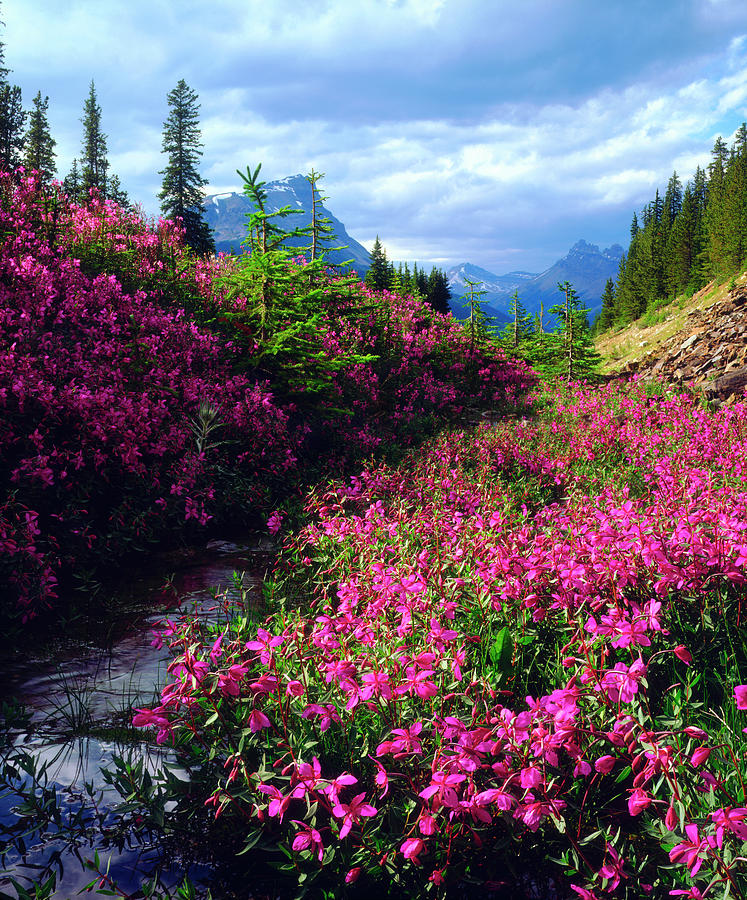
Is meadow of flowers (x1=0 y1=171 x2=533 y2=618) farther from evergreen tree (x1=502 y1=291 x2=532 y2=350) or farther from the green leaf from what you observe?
evergreen tree (x1=502 y1=291 x2=532 y2=350)

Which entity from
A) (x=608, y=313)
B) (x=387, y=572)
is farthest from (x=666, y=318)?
(x=387, y=572)

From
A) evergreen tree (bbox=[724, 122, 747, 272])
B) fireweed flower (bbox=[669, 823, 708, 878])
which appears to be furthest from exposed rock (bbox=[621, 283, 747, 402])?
evergreen tree (bbox=[724, 122, 747, 272])

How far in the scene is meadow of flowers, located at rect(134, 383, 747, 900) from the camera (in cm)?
194

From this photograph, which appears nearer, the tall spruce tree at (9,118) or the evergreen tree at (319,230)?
the evergreen tree at (319,230)

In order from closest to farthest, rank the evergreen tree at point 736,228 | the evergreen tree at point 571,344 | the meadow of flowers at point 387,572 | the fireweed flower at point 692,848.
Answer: the fireweed flower at point 692,848, the meadow of flowers at point 387,572, the evergreen tree at point 571,344, the evergreen tree at point 736,228

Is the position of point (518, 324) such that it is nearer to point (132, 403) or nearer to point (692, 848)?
point (132, 403)

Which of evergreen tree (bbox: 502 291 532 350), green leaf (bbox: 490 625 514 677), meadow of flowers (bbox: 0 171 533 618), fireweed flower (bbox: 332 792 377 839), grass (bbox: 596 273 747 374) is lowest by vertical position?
fireweed flower (bbox: 332 792 377 839)

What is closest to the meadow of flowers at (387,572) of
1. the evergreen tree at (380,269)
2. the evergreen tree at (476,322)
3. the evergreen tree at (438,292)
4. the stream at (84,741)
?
the stream at (84,741)

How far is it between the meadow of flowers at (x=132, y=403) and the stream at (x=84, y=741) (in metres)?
0.66

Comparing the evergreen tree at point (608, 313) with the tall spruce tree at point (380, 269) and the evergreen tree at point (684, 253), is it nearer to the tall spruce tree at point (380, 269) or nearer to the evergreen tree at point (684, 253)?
the evergreen tree at point (684, 253)

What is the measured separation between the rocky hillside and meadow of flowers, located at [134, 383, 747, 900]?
22.9 ft

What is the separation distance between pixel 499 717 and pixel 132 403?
204 inches

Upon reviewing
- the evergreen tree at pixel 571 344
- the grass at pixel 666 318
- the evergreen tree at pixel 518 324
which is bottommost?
the evergreen tree at pixel 571 344

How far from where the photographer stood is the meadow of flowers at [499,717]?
76.2 inches
